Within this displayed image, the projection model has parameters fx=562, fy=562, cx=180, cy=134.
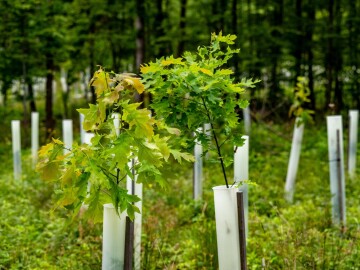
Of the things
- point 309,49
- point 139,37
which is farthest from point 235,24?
point 139,37

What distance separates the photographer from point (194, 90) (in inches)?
122

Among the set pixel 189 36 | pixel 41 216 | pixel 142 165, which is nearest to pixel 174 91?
pixel 142 165

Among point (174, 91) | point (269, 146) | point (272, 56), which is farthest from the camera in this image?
point (272, 56)

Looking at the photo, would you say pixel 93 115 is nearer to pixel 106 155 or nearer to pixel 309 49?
pixel 106 155

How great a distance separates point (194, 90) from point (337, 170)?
3.86 m

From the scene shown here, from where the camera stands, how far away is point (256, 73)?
1956cm

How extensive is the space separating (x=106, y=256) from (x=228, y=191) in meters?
0.78

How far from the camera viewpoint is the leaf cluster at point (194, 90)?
3.14 metres

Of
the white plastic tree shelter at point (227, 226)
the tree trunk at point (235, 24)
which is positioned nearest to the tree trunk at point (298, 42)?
the tree trunk at point (235, 24)

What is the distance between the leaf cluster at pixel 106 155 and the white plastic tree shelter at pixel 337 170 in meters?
3.95

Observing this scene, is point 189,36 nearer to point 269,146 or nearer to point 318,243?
point 269,146

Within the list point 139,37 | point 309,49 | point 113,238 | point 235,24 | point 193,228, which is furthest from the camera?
point 309,49

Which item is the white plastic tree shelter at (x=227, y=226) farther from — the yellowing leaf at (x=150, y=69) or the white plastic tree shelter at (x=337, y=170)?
the white plastic tree shelter at (x=337, y=170)

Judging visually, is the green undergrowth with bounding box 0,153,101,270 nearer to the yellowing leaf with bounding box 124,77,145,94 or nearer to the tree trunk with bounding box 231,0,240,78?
the yellowing leaf with bounding box 124,77,145,94
